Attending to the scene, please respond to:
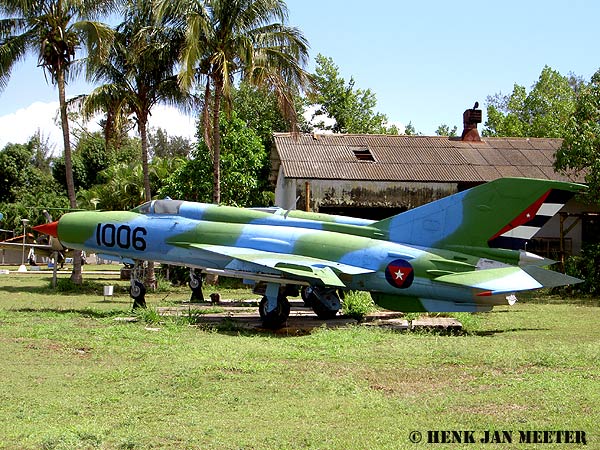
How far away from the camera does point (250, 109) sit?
177 feet

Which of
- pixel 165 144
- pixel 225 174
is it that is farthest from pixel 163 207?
pixel 165 144

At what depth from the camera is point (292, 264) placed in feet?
51.4

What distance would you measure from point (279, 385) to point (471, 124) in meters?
27.9

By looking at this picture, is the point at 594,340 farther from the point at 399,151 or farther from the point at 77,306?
the point at 399,151

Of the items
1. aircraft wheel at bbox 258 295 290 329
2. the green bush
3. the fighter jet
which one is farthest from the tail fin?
aircraft wheel at bbox 258 295 290 329

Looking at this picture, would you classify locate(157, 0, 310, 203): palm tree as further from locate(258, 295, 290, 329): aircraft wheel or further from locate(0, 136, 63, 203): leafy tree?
locate(0, 136, 63, 203): leafy tree

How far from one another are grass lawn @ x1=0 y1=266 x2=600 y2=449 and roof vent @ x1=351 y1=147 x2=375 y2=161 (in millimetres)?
17002

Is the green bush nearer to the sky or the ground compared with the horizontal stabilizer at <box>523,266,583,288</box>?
nearer to the ground

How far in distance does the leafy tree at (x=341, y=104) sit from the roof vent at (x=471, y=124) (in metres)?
19.1

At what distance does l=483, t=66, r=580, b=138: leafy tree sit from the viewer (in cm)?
5447

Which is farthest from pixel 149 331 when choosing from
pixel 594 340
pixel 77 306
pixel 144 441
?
pixel 594 340

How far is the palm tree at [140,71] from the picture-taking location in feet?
89.1

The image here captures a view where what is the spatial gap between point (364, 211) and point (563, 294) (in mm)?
9054

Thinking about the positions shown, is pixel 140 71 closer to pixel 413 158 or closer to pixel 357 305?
pixel 413 158
